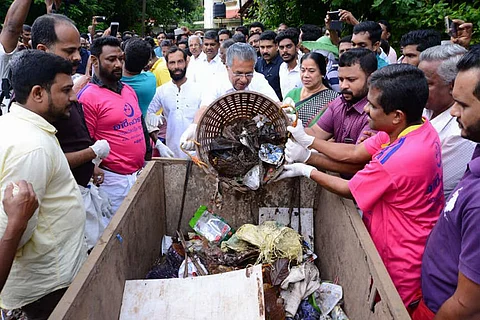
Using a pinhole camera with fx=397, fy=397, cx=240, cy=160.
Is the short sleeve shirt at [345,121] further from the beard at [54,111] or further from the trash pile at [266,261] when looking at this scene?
the beard at [54,111]

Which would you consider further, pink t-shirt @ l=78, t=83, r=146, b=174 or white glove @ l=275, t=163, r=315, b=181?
pink t-shirt @ l=78, t=83, r=146, b=174

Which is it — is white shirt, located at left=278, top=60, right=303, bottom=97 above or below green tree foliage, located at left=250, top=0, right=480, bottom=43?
below

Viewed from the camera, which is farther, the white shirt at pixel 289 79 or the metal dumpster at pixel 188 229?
the white shirt at pixel 289 79

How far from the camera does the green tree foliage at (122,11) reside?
1446 centimetres

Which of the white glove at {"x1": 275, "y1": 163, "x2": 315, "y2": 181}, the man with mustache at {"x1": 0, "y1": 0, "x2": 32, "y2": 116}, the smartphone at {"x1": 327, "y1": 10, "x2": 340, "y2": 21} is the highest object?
the smartphone at {"x1": 327, "y1": 10, "x2": 340, "y2": 21}

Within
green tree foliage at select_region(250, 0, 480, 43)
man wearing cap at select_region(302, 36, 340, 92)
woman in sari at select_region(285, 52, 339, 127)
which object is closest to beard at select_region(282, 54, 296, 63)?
man wearing cap at select_region(302, 36, 340, 92)

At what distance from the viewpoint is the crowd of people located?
1504 mm

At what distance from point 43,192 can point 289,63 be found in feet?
13.2

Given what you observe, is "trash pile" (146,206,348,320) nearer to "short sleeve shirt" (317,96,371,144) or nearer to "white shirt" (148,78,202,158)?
"short sleeve shirt" (317,96,371,144)

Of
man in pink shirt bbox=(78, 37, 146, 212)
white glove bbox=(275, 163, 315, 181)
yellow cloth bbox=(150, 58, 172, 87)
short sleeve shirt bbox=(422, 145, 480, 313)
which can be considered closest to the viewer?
short sleeve shirt bbox=(422, 145, 480, 313)

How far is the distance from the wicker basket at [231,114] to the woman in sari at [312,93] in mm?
727

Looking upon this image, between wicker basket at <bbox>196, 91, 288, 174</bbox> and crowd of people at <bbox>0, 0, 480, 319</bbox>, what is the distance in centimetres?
11

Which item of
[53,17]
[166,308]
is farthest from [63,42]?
[166,308]

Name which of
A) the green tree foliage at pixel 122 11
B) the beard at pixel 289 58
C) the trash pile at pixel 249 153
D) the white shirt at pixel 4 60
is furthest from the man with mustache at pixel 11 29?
the green tree foliage at pixel 122 11
